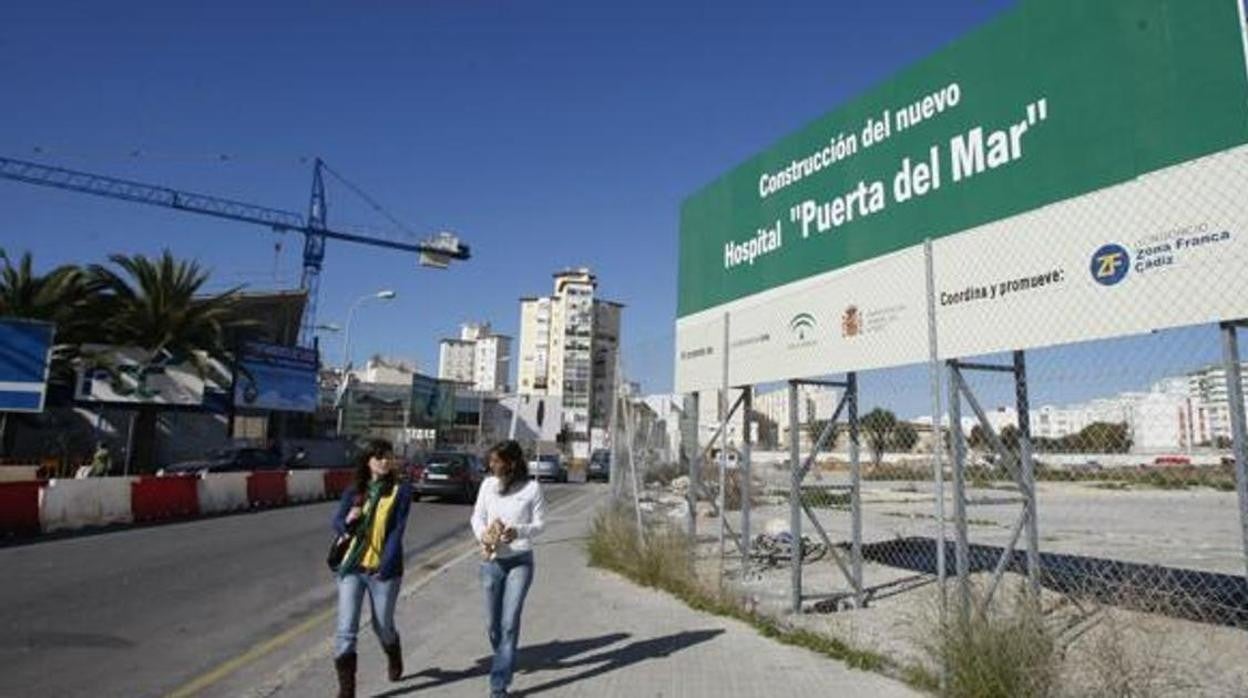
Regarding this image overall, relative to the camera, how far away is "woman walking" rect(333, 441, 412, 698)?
628 centimetres

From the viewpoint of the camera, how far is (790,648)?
7391mm

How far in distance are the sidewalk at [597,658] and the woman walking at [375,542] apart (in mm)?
463

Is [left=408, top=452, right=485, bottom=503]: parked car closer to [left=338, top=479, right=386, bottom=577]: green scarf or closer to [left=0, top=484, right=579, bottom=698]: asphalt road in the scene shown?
[left=0, top=484, right=579, bottom=698]: asphalt road

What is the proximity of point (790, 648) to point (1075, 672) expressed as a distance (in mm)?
2476

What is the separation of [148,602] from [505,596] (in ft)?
17.7

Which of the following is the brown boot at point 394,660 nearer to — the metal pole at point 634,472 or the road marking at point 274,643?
the road marking at point 274,643

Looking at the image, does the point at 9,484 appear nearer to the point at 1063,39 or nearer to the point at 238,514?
the point at 238,514

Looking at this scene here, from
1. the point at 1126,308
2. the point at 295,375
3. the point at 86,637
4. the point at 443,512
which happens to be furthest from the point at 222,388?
the point at 1126,308

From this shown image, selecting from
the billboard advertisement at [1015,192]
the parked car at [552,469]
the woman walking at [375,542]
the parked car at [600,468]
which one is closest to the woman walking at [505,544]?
the woman walking at [375,542]

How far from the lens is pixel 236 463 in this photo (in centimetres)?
2869

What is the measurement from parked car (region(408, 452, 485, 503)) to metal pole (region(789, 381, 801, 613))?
1847 centimetres

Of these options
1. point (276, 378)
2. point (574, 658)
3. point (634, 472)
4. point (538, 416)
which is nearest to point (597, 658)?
point (574, 658)

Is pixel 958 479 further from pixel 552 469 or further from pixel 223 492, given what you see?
pixel 552 469

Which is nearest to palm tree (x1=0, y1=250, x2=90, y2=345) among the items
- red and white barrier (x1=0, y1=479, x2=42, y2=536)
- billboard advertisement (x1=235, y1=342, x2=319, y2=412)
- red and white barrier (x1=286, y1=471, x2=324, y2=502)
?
billboard advertisement (x1=235, y1=342, x2=319, y2=412)
